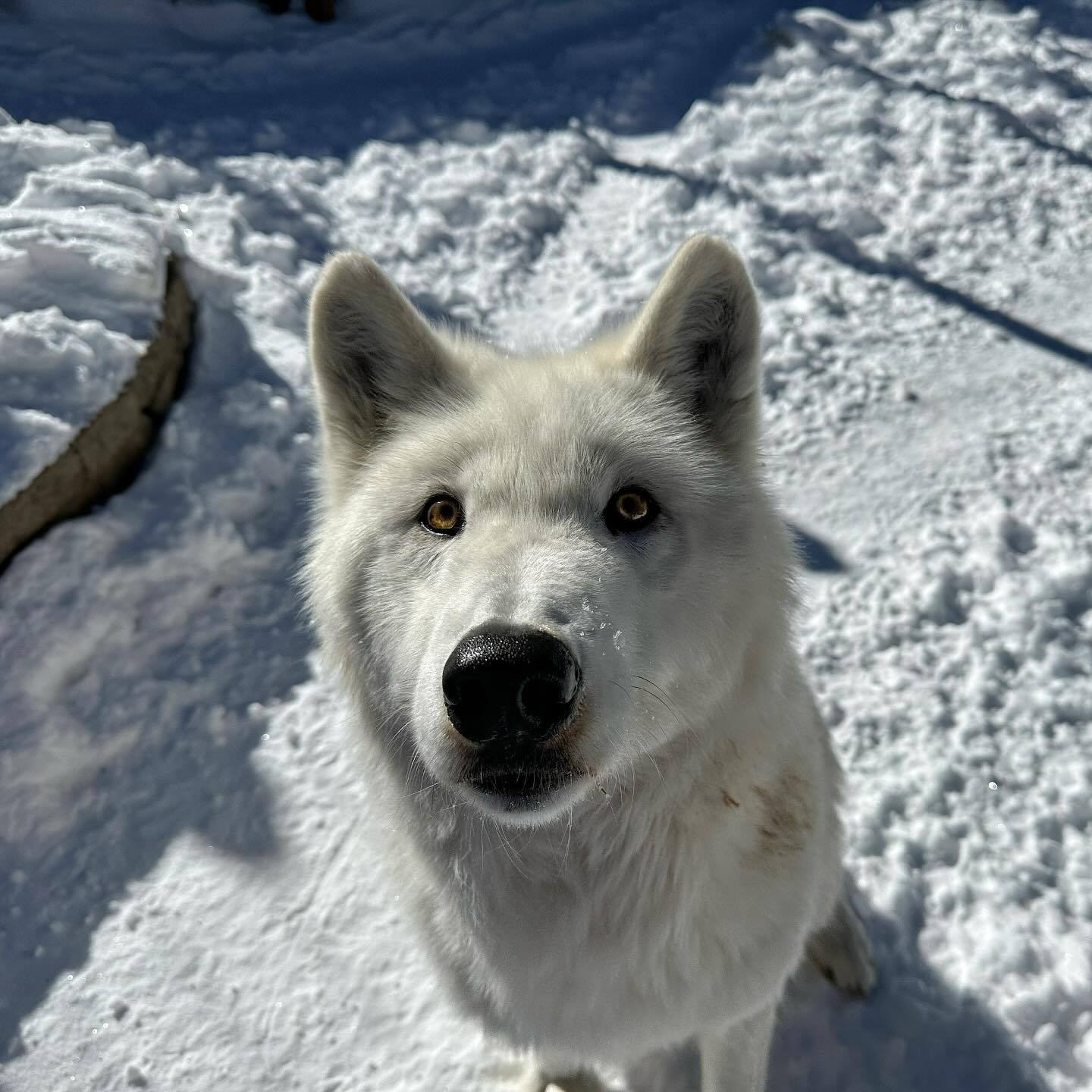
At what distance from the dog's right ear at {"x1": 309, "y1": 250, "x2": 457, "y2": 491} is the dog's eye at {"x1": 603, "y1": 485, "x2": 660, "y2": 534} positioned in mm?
559

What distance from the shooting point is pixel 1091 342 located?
4.67 metres

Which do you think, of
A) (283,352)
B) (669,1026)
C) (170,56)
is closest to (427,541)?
(669,1026)

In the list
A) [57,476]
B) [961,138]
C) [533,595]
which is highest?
[533,595]

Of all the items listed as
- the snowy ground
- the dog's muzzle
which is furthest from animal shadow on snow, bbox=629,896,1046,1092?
the dog's muzzle

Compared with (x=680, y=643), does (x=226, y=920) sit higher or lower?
lower

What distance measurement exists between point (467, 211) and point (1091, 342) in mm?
3865

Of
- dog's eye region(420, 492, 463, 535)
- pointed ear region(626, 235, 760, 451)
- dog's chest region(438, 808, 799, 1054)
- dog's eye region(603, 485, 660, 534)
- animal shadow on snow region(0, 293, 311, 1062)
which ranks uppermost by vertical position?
pointed ear region(626, 235, 760, 451)

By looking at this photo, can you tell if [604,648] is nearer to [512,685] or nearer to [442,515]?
[512,685]

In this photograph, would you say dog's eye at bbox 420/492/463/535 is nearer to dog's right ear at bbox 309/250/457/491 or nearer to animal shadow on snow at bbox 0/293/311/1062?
dog's right ear at bbox 309/250/457/491

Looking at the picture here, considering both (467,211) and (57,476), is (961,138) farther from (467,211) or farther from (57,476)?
(57,476)

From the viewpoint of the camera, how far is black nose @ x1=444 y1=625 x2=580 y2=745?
1.46 meters

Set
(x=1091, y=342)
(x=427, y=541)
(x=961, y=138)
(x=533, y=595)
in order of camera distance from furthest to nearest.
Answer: (x=961, y=138) < (x=1091, y=342) < (x=427, y=541) < (x=533, y=595)

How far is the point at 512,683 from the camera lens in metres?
1.47

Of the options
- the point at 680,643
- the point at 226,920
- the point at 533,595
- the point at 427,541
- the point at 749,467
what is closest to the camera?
the point at 533,595
